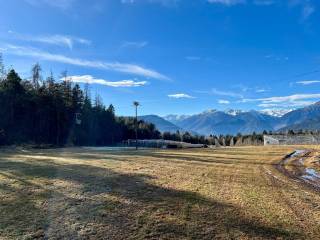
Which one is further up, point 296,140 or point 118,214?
point 296,140

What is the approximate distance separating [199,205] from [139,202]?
1.84 metres

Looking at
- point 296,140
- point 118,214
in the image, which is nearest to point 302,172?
point 118,214

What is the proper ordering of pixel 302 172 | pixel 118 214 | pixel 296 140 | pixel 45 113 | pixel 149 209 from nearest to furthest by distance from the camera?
1. pixel 118 214
2. pixel 149 209
3. pixel 302 172
4. pixel 45 113
5. pixel 296 140

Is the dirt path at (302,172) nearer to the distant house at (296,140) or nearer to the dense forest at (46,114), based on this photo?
the dense forest at (46,114)

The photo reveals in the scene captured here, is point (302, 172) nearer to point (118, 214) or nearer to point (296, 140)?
point (118, 214)

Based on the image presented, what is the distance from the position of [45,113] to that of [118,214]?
66.6 meters

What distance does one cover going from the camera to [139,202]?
36.4 feet

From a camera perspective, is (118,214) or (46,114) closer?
(118,214)

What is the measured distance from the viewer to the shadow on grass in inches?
325

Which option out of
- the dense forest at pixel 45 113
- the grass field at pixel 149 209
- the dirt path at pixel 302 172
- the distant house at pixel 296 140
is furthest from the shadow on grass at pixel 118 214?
the distant house at pixel 296 140

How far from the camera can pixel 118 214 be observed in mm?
9609

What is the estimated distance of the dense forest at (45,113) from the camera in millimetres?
62625

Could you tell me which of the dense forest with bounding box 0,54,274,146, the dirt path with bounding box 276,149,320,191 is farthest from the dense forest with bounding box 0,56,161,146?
the dirt path with bounding box 276,149,320,191

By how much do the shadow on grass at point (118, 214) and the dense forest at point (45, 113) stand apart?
50.7m
